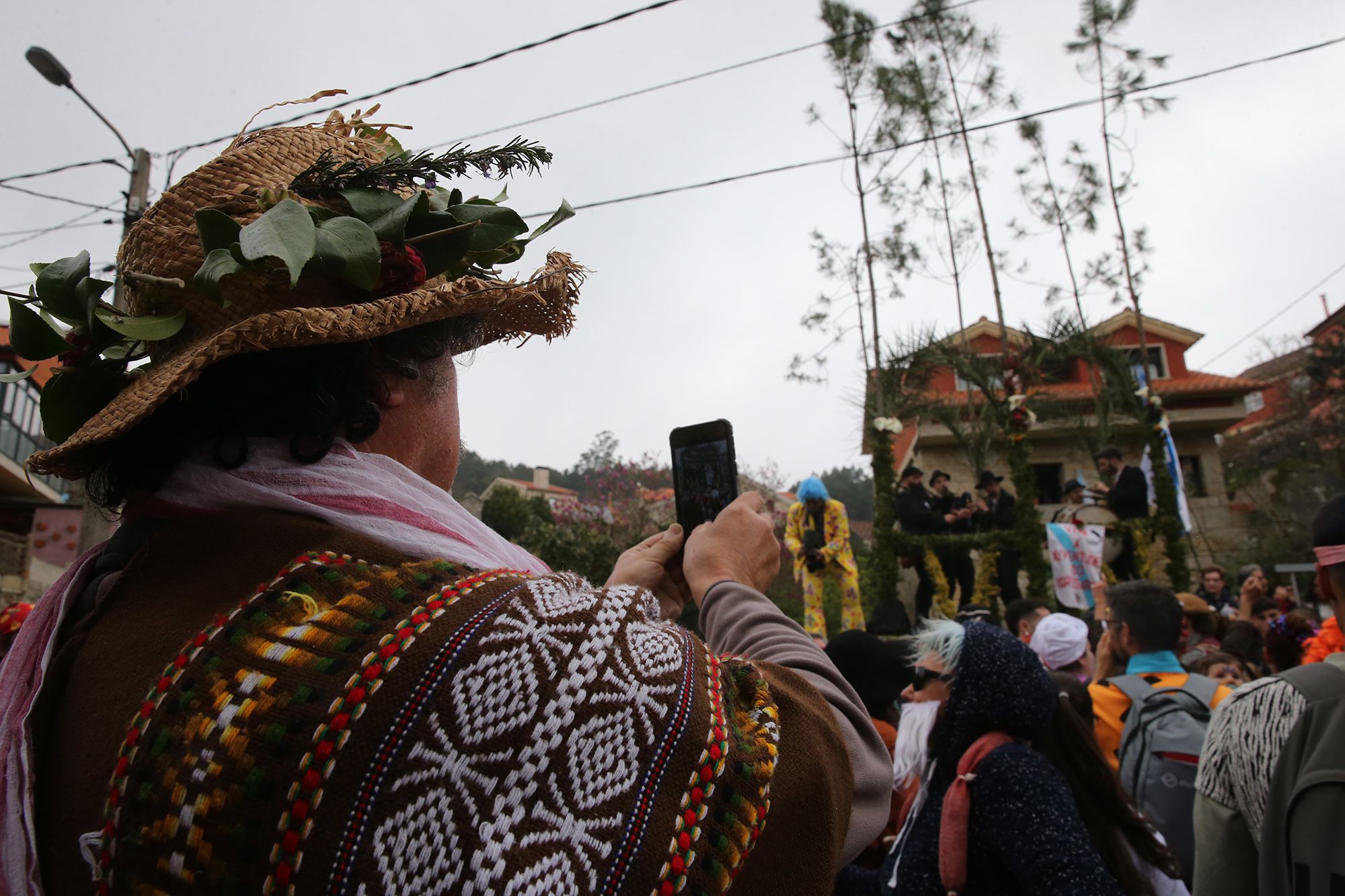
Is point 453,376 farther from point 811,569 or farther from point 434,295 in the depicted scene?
point 811,569

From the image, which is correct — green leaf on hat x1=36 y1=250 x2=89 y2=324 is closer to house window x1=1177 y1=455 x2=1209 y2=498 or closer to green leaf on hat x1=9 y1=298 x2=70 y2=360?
green leaf on hat x1=9 y1=298 x2=70 y2=360

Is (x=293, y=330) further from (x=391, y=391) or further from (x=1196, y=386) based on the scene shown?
(x=1196, y=386)

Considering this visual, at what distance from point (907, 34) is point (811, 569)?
38.0ft

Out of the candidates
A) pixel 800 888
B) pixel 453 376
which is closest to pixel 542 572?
pixel 453 376

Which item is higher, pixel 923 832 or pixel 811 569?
pixel 811 569

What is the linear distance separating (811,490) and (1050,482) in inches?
578

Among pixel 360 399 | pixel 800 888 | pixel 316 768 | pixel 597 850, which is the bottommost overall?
pixel 800 888

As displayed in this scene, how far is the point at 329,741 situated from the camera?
85cm

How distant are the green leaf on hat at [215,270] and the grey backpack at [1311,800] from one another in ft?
7.73

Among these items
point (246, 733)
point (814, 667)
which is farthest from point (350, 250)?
point (814, 667)

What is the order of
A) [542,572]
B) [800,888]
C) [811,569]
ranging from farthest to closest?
[811,569] < [542,572] < [800,888]

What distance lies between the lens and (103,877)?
2.88 ft

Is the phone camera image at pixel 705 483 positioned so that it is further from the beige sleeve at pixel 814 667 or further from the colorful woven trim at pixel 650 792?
the colorful woven trim at pixel 650 792

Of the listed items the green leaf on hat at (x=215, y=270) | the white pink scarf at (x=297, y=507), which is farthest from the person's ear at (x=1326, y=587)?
the green leaf on hat at (x=215, y=270)
